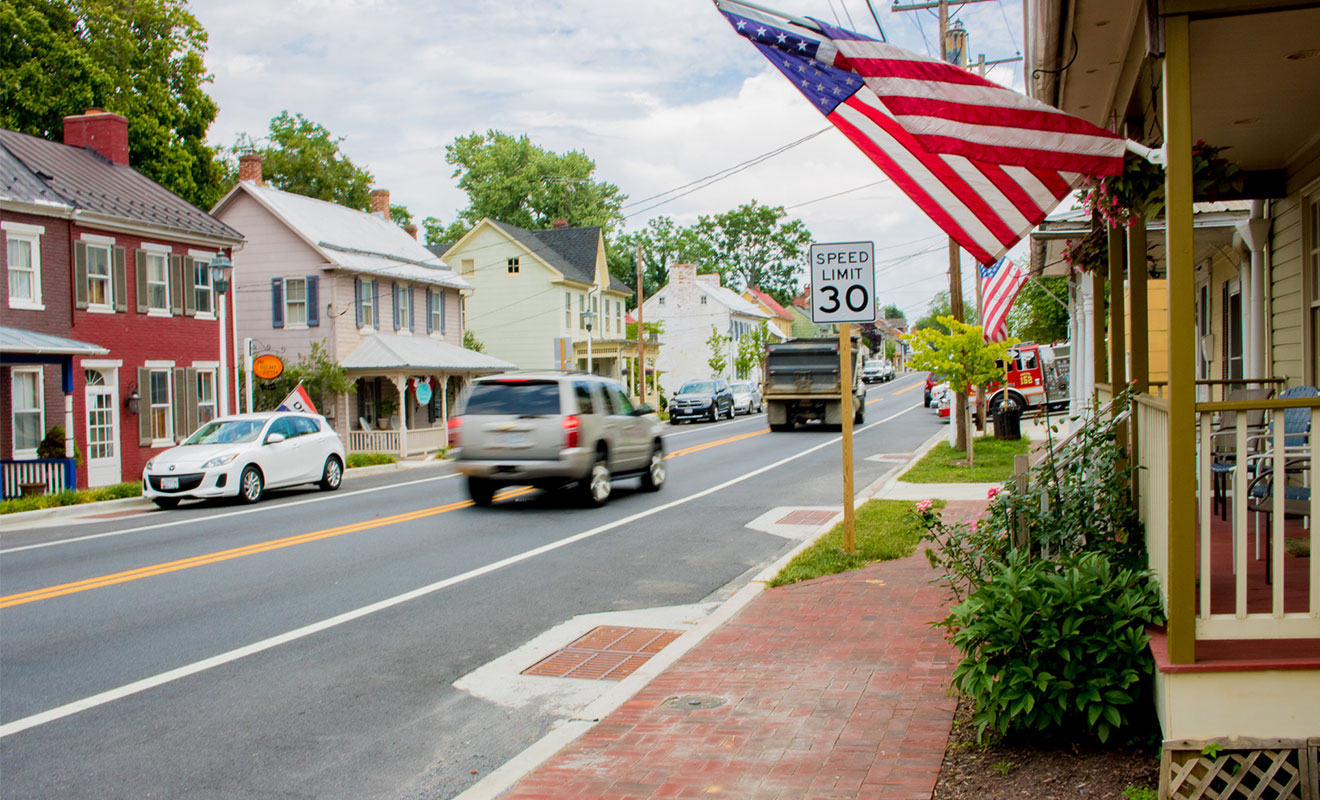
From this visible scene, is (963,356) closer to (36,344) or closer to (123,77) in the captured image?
(36,344)

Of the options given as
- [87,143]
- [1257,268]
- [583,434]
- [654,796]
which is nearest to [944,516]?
[1257,268]

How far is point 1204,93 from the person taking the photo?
6.54m

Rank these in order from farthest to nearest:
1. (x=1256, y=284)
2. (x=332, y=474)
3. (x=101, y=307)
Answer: (x=101, y=307) → (x=332, y=474) → (x=1256, y=284)

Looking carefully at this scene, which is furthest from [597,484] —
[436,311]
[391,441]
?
[436,311]

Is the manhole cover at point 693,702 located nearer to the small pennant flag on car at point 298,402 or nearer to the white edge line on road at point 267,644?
the white edge line on road at point 267,644

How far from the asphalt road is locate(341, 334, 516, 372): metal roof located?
637 inches

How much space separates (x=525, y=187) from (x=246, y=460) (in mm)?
55820

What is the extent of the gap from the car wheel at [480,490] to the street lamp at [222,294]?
1017 cm

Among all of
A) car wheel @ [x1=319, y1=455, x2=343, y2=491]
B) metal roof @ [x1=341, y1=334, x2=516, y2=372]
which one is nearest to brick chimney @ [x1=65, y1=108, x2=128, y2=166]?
metal roof @ [x1=341, y1=334, x2=516, y2=372]

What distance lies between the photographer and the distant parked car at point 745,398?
51.1 metres

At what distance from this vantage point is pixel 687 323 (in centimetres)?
7406

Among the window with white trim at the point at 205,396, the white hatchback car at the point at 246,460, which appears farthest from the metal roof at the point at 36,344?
the window with white trim at the point at 205,396

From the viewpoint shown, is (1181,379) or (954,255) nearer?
(1181,379)

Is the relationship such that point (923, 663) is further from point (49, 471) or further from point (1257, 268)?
point (49, 471)
